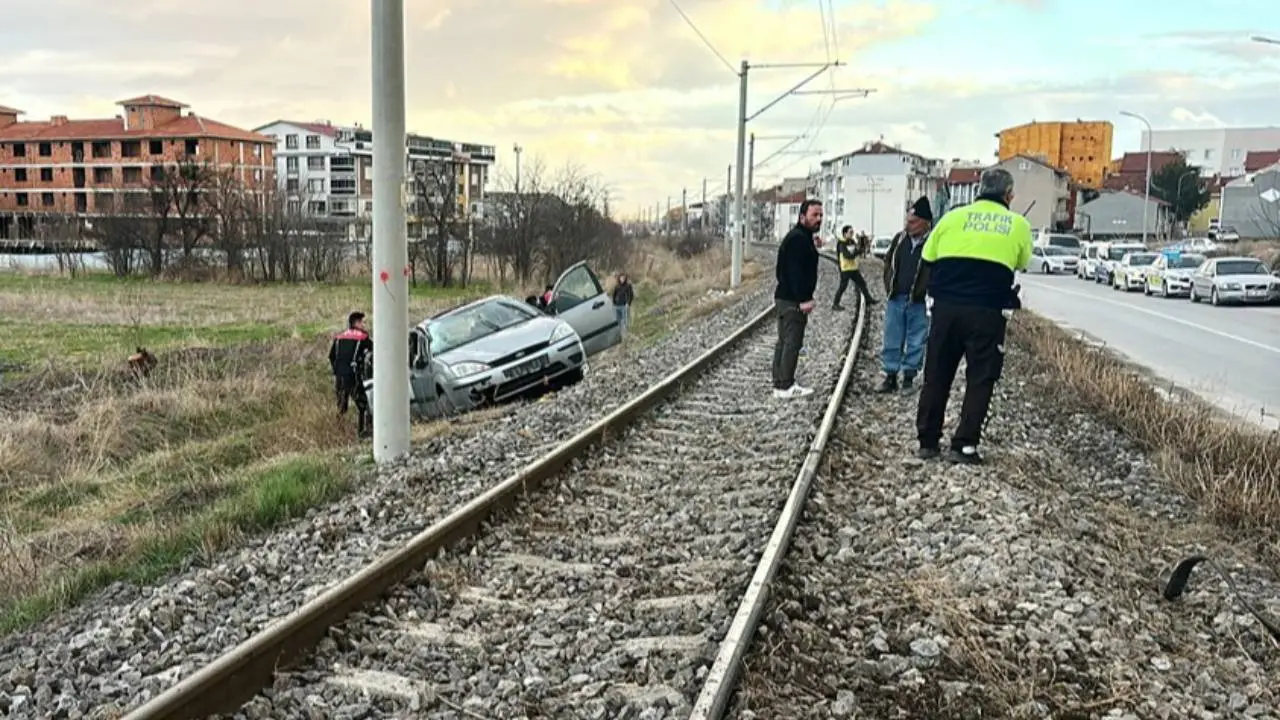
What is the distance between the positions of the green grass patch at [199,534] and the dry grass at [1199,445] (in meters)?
5.96

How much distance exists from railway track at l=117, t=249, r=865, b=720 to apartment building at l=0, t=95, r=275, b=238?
317ft

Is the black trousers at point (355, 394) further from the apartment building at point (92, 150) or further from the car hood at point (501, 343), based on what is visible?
the apartment building at point (92, 150)

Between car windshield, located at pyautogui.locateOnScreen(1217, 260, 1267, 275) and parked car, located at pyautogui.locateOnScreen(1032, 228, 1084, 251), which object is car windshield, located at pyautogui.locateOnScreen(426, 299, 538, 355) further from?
parked car, located at pyautogui.locateOnScreen(1032, 228, 1084, 251)

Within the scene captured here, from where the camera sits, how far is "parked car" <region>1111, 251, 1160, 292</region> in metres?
35.7

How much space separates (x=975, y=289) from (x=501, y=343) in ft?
23.2

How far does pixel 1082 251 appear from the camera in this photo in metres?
48.2

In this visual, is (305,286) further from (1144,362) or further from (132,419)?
(1144,362)

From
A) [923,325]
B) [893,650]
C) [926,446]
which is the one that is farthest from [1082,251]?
[893,650]

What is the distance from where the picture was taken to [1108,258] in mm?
42344

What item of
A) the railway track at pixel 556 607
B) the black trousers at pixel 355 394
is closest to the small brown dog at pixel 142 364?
the black trousers at pixel 355 394

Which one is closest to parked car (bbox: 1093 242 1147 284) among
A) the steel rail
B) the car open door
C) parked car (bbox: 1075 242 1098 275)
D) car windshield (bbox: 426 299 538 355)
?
parked car (bbox: 1075 242 1098 275)

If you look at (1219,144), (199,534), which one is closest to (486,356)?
(199,534)

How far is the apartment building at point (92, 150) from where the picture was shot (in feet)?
312

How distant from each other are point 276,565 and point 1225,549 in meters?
5.29
